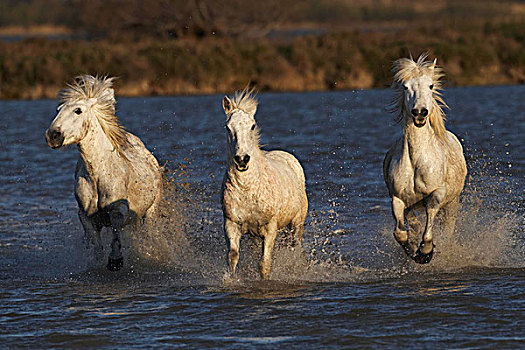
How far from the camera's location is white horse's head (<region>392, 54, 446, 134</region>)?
7.86m

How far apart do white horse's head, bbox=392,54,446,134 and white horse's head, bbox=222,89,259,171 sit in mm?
1474

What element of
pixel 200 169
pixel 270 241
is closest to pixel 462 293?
pixel 270 241

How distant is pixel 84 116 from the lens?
8227 mm

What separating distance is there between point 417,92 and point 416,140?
1.80 ft

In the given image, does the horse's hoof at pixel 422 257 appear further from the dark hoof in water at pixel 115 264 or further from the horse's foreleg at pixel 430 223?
the dark hoof in water at pixel 115 264

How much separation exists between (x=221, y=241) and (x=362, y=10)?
50609 millimetres

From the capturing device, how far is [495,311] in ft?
22.9

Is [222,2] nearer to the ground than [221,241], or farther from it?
farther from it

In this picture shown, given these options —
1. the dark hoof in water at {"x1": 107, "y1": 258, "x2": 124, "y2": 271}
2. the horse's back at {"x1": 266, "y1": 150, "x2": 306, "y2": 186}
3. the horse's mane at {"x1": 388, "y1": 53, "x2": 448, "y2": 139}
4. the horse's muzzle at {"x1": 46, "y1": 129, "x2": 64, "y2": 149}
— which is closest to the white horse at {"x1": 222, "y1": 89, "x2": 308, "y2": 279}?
the horse's back at {"x1": 266, "y1": 150, "x2": 306, "y2": 186}

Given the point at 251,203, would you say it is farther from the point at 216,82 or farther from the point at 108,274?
the point at 216,82

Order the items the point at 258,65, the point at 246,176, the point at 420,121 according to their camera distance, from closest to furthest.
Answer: the point at 246,176
the point at 420,121
the point at 258,65

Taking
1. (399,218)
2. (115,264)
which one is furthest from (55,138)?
(399,218)

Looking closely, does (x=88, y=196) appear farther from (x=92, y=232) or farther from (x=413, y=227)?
(x=413, y=227)

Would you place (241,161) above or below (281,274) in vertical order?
above
